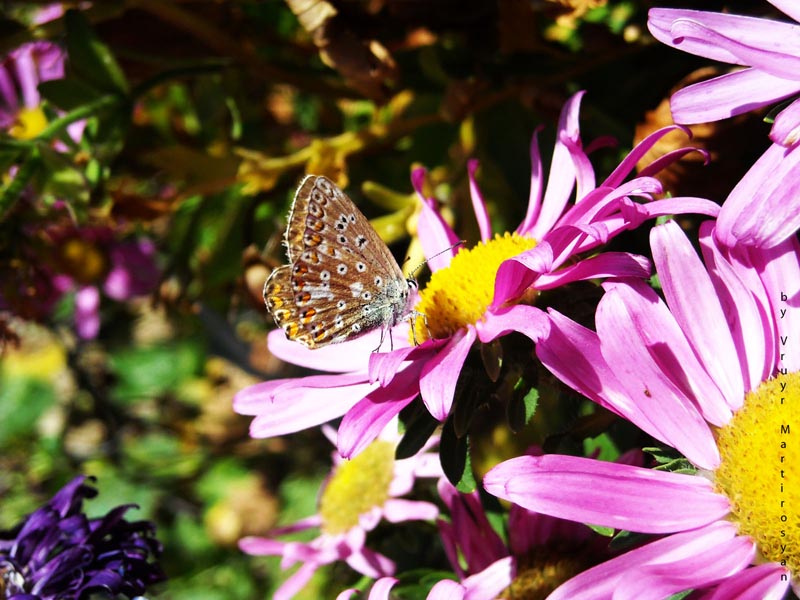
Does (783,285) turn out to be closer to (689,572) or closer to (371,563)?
(689,572)

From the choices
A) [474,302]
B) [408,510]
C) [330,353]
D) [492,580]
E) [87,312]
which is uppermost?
[474,302]

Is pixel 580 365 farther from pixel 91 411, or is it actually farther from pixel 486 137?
pixel 91 411

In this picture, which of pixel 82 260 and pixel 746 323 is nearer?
pixel 746 323

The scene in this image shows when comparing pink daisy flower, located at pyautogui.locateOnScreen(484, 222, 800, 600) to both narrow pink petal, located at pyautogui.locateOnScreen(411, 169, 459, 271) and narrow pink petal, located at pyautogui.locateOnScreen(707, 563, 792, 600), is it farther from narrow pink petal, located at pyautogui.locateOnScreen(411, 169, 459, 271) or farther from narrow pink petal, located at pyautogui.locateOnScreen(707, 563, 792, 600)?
narrow pink petal, located at pyautogui.locateOnScreen(411, 169, 459, 271)

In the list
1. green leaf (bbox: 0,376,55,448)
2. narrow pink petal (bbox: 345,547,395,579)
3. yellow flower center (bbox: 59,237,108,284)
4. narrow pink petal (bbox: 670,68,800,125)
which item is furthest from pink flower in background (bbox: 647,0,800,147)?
green leaf (bbox: 0,376,55,448)

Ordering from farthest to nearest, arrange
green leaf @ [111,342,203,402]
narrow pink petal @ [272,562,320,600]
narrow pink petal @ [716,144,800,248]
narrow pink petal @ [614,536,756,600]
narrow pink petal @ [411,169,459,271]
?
1. green leaf @ [111,342,203,402]
2. narrow pink petal @ [272,562,320,600]
3. narrow pink petal @ [411,169,459,271]
4. narrow pink petal @ [716,144,800,248]
5. narrow pink petal @ [614,536,756,600]

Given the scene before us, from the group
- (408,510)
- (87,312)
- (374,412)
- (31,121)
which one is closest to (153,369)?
(87,312)
